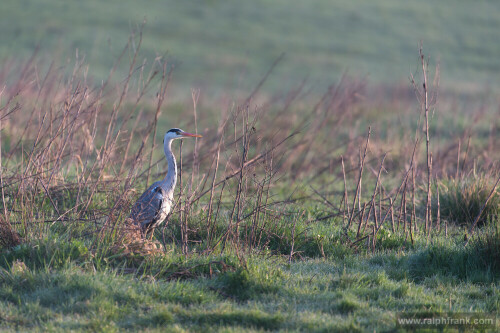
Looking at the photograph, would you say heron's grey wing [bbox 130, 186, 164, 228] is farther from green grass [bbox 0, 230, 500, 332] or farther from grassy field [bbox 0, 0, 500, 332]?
green grass [bbox 0, 230, 500, 332]

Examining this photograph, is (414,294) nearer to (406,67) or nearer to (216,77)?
(216,77)

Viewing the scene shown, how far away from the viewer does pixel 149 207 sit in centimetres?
545

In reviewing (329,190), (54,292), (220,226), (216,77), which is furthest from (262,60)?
(54,292)

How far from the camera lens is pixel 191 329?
3781 mm

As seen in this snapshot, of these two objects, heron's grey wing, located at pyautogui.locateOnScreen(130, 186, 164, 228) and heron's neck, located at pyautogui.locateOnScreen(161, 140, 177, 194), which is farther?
heron's neck, located at pyautogui.locateOnScreen(161, 140, 177, 194)

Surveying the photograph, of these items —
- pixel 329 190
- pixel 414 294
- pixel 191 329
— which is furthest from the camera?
pixel 329 190

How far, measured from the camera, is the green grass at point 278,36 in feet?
77.6

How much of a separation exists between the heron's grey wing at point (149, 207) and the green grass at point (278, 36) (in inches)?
607

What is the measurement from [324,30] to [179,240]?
88.2ft

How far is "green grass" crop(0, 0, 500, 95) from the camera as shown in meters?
23.7

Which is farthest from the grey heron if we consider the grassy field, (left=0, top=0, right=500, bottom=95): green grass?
(left=0, top=0, right=500, bottom=95): green grass

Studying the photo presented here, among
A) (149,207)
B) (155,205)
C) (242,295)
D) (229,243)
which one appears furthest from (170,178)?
(242,295)

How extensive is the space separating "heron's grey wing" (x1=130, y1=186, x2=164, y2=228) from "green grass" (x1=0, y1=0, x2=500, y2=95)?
15.4m

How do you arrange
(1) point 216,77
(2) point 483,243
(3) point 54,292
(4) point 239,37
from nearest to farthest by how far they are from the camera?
(3) point 54,292, (2) point 483,243, (1) point 216,77, (4) point 239,37
